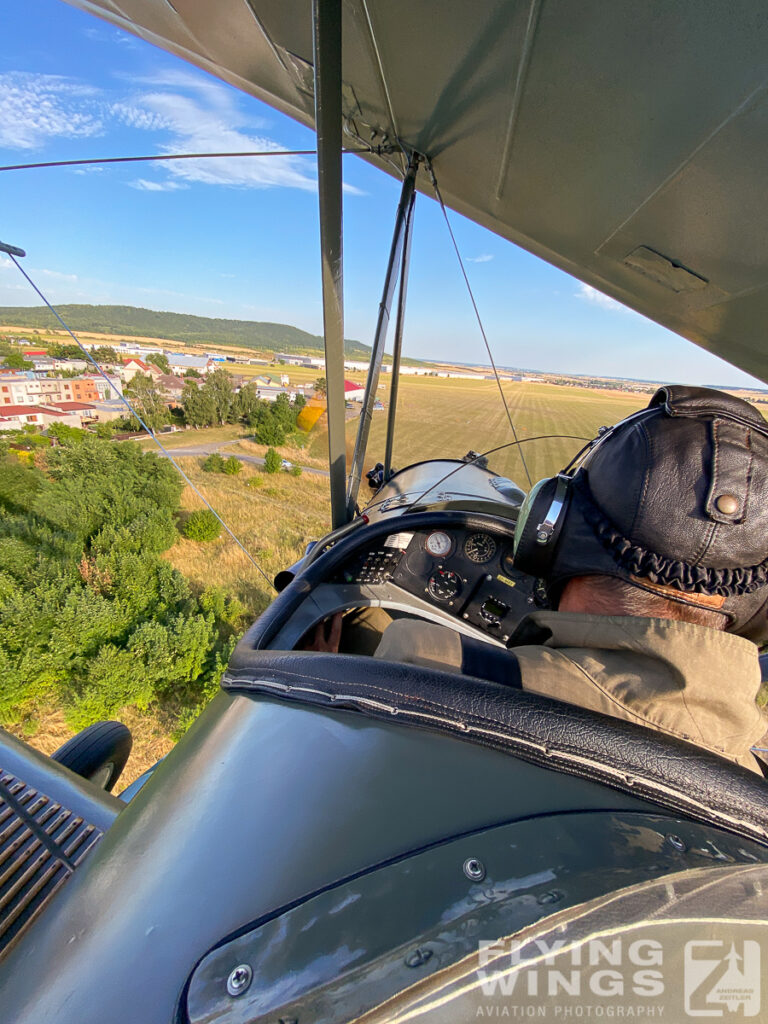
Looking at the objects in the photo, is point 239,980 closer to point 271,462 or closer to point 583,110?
point 583,110

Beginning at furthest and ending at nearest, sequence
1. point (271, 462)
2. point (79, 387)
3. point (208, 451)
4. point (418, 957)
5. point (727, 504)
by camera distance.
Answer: point (79, 387) → point (271, 462) → point (208, 451) → point (727, 504) → point (418, 957)

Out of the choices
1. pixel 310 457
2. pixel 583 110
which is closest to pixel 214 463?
pixel 310 457

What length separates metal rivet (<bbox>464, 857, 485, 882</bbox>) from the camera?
0.41 m

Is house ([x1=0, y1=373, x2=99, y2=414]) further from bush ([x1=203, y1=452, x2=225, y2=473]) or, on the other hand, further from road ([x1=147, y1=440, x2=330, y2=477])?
bush ([x1=203, y1=452, x2=225, y2=473])

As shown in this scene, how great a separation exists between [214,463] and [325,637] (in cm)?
2010

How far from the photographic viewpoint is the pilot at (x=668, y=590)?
1.98 ft

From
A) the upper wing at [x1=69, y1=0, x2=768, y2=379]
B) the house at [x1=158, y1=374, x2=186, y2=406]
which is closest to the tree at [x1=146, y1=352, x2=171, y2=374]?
the house at [x1=158, y1=374, x2=186, y2=406]

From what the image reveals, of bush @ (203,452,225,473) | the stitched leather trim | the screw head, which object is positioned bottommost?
bush @ (203,452,225,473)

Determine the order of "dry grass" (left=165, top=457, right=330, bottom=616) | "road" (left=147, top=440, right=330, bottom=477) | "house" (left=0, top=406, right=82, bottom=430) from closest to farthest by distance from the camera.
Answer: "dry grass" (left=165, top=457, right=330, bottom=616) → "road" (left=147, top=440, right=330, bottom=477) → "house" (left=0, top=406, right=82, bottom=430)

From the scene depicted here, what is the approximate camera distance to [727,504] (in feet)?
2.14

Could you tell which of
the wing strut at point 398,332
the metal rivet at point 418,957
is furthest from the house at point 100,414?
the metal rivet at point 418,957

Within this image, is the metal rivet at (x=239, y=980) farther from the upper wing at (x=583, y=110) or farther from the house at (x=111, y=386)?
the house at (x=111, y=386)

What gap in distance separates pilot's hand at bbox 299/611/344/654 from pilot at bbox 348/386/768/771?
3.01 ft

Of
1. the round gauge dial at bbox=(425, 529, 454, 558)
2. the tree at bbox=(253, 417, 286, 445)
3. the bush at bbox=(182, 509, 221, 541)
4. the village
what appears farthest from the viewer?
the bush at bbox=(182, 509, 221, 541)
